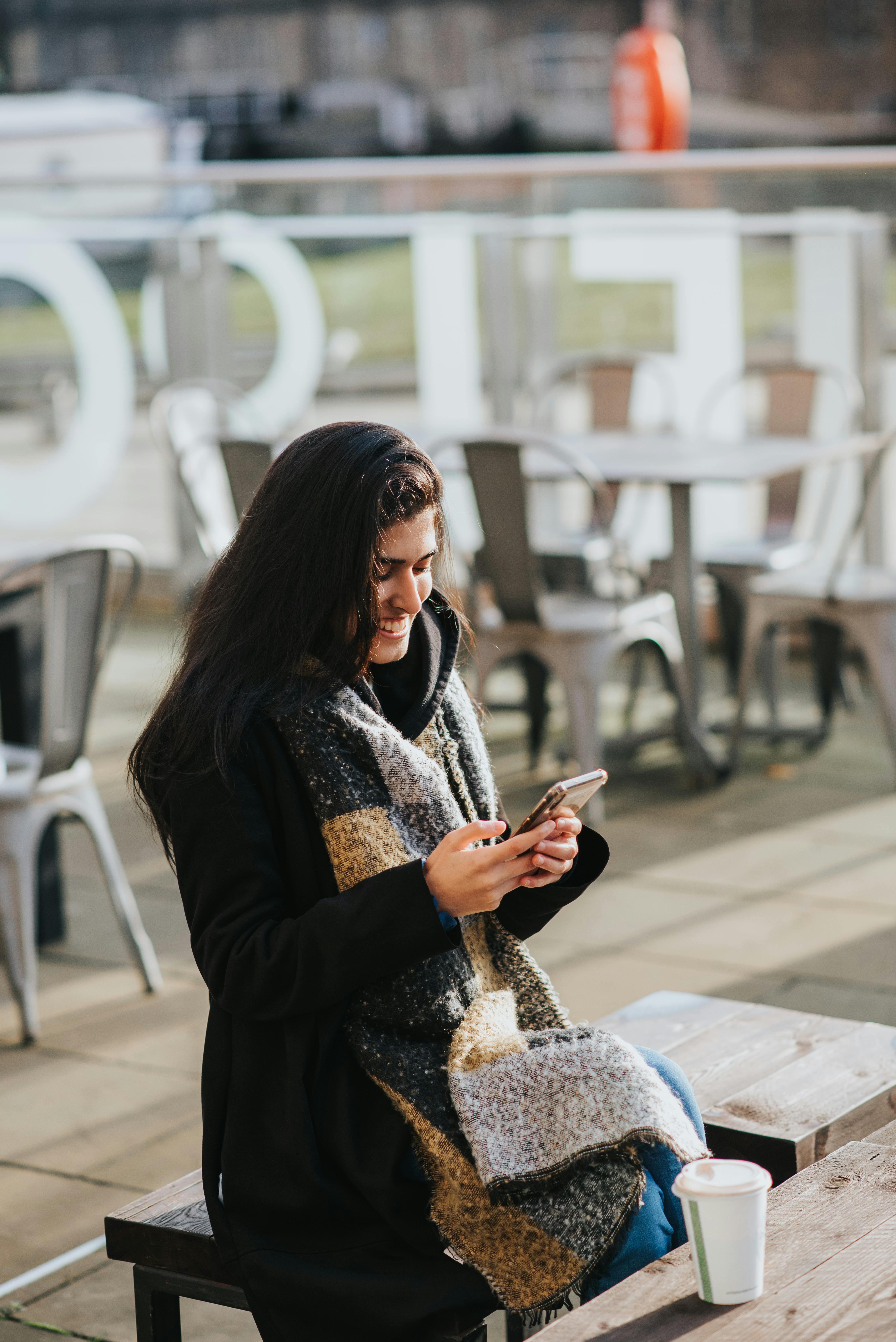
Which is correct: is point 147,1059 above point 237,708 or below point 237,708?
below

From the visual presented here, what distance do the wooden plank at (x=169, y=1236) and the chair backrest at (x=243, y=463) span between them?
3.12m

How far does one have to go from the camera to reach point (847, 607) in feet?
16.1

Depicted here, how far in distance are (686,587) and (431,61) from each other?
98.1 feet

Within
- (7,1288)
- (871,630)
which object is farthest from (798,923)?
(7,1288)

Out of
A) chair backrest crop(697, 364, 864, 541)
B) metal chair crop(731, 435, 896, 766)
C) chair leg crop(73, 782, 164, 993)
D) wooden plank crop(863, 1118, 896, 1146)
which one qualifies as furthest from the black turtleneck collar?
chair backrest crop(697, 364, 864, 541)

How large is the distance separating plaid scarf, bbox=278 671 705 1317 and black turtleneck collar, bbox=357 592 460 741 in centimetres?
5

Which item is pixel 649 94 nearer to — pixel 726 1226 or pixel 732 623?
pixel 732 623

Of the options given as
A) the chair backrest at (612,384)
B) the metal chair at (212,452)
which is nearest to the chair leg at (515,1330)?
the metal chair at (212,452)

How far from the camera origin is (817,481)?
632 centimetres

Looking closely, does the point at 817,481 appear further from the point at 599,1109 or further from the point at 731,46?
the point at 731,46

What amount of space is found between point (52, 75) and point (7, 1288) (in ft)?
116

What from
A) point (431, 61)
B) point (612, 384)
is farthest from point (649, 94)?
point (431, 61)

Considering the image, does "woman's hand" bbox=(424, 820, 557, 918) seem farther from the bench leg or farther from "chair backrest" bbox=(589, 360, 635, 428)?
"chair backrest" bbox=(589, 360, 635, 428)

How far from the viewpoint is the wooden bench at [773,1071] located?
6.79 feet
